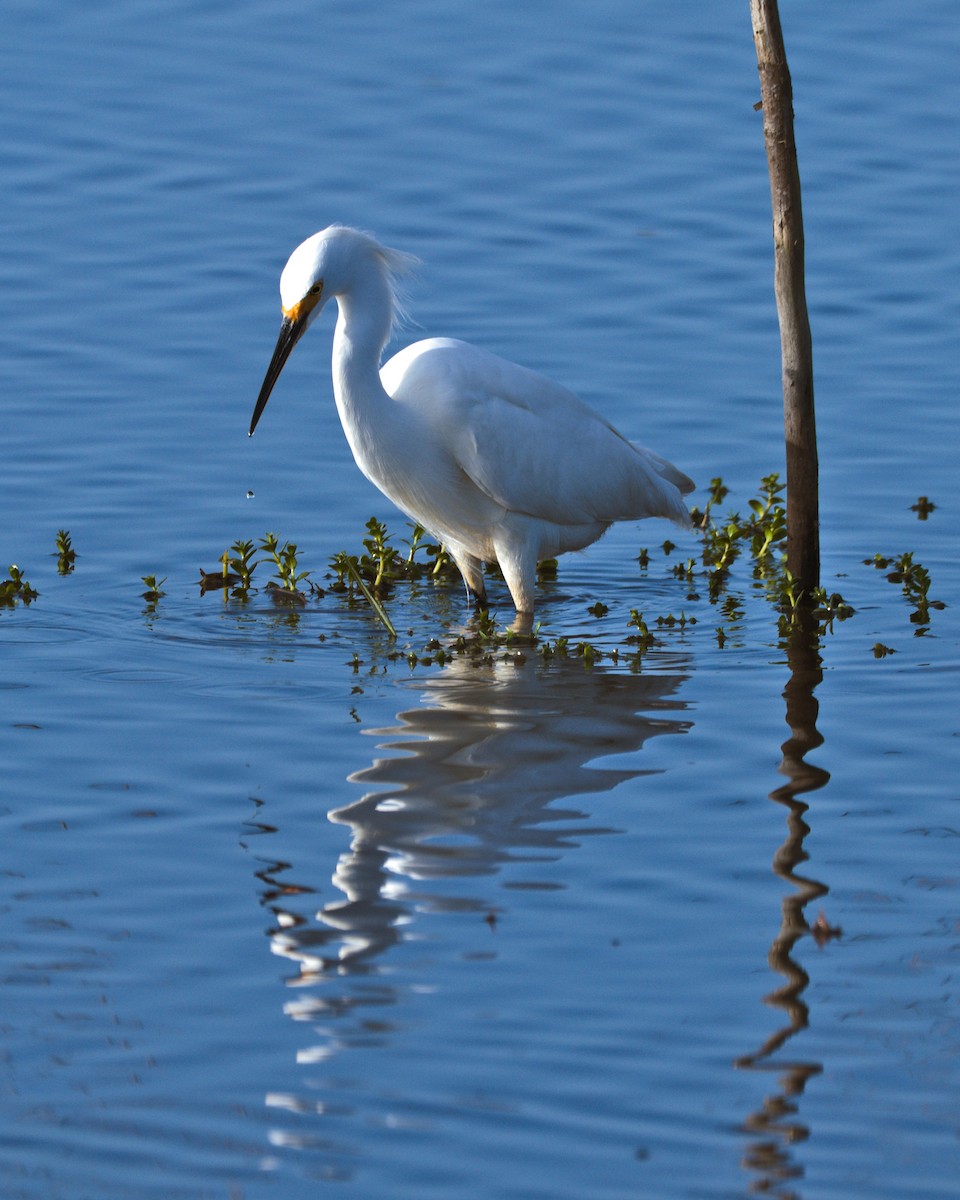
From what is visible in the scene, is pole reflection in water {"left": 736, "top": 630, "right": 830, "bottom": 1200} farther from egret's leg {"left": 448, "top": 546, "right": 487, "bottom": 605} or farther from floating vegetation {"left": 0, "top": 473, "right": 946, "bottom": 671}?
egret's leg {"left": 448, "top": 546, "right": 487, "bottom": 605}

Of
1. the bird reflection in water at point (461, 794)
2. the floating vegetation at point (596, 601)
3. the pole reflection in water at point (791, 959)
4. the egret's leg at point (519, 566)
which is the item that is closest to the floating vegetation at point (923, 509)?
the floating vegetation at point (596, 601)

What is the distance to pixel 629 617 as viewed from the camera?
27.9 ft

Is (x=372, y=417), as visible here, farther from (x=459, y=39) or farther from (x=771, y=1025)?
(x=459, y=39)

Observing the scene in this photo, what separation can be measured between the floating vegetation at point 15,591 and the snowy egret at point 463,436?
3.76 ft

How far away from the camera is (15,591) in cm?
830

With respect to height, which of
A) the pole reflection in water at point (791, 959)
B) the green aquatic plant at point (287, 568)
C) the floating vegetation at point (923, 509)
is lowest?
the pole reflection in water at point (791, 959)

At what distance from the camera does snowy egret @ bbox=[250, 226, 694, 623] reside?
26.2ft

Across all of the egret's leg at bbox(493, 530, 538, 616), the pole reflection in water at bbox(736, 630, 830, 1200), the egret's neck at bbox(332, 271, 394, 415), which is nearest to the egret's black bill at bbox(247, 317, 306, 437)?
the egret's neck at bbox(332, 271, 394, 415)

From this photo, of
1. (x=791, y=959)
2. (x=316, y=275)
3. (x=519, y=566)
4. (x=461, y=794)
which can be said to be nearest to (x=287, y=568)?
(x=519, y=566)

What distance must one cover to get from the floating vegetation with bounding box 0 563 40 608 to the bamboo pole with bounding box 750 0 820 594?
120 inches

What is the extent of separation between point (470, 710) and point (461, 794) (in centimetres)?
91

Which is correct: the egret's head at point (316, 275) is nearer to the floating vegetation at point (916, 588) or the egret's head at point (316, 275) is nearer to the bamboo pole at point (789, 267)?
the bamboo pole at point (789, 267)

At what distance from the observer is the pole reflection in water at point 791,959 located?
168 inches

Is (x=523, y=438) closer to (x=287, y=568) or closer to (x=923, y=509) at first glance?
(x=287, y=568)
